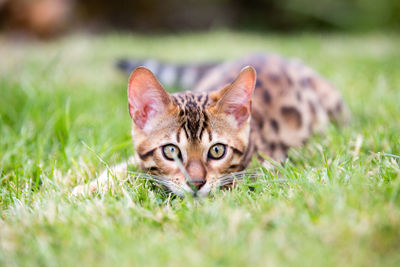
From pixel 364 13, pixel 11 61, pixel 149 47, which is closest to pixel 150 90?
pixel 11 61

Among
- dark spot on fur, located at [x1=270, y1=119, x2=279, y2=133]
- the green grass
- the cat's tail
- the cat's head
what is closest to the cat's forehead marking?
the cat's head

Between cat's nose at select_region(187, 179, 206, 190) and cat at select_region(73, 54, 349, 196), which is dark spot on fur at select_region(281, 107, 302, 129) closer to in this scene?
cat at select_region(73, 54, 349, 196)

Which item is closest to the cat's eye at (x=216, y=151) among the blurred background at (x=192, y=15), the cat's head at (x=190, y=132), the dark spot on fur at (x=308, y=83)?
the cat's head at (x=190, y=132)

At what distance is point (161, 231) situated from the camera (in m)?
1.39

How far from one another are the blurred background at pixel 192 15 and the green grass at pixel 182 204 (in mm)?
5054

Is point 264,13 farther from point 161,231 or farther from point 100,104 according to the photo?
point 161,231

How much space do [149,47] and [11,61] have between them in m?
2.13

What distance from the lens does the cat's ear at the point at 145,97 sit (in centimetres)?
188

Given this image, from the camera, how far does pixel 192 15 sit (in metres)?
9.82

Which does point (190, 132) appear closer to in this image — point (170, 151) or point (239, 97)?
point (170, 151)

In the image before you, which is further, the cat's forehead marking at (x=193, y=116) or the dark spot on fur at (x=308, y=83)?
the dark spot on fur at (x=308, y=83)

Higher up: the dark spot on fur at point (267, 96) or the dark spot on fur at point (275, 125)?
the dark spot on fur at point (267, 96)

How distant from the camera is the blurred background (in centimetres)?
734

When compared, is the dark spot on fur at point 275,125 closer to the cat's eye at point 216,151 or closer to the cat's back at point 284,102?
the cat's back at point 284,102
